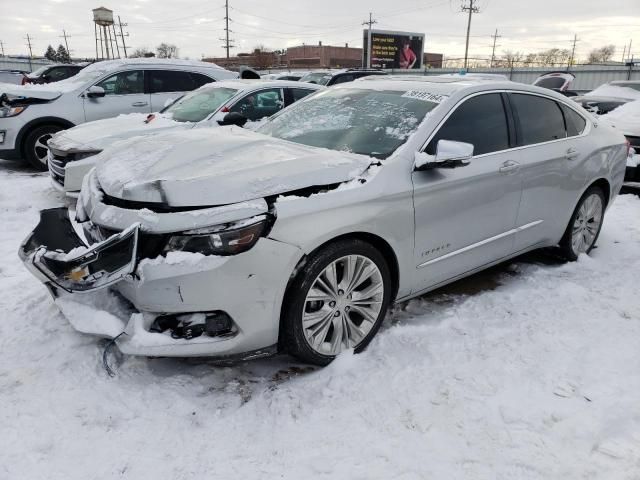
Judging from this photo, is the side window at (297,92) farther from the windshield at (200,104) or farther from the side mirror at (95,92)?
the side mirror at (95,92)

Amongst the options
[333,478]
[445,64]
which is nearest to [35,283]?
[333,478]

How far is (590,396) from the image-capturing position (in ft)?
9.05

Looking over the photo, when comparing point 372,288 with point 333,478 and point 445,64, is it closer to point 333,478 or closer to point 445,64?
point 333,478

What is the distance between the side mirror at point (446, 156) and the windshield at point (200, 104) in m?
4.21

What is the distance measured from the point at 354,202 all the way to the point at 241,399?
3.97 ft

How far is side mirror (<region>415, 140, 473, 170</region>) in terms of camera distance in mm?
3045

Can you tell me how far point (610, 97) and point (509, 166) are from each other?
11094mm

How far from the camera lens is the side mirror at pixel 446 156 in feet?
9.99

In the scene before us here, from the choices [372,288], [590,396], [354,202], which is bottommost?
[590,396]

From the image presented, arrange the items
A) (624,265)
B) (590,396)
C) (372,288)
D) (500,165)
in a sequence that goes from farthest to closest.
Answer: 1. (624,265)
2. (500,165)
3. (372,288)
4. (590,396)

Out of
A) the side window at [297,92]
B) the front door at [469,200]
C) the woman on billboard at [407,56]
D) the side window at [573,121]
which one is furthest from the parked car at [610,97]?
the woman on billboard at [407,56]

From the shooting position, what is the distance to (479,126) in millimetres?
3635

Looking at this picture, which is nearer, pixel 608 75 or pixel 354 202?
pixel 354 202

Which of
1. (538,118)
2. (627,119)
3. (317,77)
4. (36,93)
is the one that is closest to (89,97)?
(36,93)
